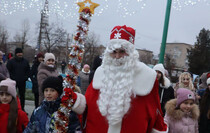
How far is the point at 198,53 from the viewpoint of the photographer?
3023cm

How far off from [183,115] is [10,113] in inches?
111

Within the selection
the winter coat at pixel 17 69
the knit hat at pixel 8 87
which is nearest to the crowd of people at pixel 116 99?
the knit hat at pixel 8 87

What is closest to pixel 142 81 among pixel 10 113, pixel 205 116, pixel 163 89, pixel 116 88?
pixel 116 88

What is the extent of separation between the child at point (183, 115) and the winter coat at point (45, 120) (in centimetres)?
178

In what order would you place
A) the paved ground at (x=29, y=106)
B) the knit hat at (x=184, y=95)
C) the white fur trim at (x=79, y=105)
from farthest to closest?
the paved ground at (x=29, y=106), the knit hat at (x=184, y=95), the white fur trim at (x=79, y=105)

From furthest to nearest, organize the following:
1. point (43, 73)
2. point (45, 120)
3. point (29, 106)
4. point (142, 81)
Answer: point (29, 106), point (43, 73), point (45, 120), point (142, 81)

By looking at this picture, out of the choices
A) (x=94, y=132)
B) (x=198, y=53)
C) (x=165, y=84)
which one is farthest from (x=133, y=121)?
(x=198, y=53)

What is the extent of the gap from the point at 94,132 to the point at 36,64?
169 inches

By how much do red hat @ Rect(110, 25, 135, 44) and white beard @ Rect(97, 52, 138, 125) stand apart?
22 centimetres

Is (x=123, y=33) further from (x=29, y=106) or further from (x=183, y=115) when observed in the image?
(x=29, y=106)

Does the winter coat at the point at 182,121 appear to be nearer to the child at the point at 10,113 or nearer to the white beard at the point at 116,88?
the white beard at the point at 116,88

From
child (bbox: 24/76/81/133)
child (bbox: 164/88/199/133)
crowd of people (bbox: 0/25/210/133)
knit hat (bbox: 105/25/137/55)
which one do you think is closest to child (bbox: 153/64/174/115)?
child (bbox: 164/88/199/133)

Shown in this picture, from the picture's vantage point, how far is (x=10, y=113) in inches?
123

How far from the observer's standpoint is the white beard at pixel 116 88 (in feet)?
7.54
